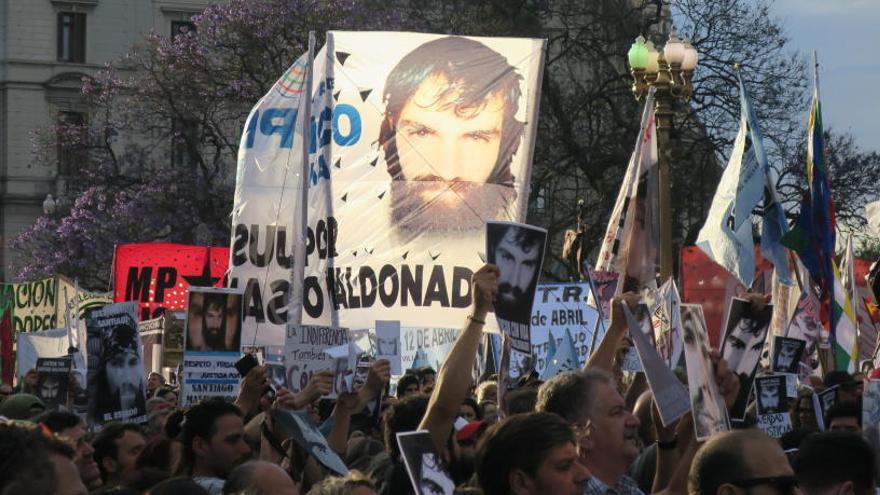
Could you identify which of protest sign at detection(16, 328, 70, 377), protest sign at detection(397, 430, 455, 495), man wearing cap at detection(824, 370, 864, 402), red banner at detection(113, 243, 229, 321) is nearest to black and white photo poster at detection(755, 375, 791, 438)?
man wearing cap at detection(824, 370, 864, 402)

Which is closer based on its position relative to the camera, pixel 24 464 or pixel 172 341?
pixel 24 464

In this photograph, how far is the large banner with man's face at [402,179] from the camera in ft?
43.6

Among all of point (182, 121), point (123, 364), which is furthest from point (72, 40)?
point (123, 364)

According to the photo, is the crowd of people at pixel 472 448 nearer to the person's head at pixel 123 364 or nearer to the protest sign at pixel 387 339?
the person's head at pixel 123 364

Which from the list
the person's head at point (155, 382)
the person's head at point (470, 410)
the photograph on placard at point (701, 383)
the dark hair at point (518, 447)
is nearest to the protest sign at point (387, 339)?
the person's head at point (470, 410)

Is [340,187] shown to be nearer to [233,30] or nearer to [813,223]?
[813,223]

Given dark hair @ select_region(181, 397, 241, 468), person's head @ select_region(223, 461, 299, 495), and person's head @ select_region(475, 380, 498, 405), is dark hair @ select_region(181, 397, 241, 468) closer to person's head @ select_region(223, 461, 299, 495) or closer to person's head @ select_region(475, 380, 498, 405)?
person's head @ select_region(223, 461, 299, 495)

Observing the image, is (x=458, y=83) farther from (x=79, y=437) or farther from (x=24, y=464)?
(x=24, y=464)

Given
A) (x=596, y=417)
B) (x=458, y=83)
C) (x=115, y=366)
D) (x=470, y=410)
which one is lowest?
(x=470, y=410)

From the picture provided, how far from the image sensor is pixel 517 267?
29.2 ft

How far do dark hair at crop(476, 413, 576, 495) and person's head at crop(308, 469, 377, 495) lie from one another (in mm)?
470

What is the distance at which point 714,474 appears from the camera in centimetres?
512

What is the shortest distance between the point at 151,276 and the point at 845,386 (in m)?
10.7

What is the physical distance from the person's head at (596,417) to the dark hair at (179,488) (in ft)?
3.67
